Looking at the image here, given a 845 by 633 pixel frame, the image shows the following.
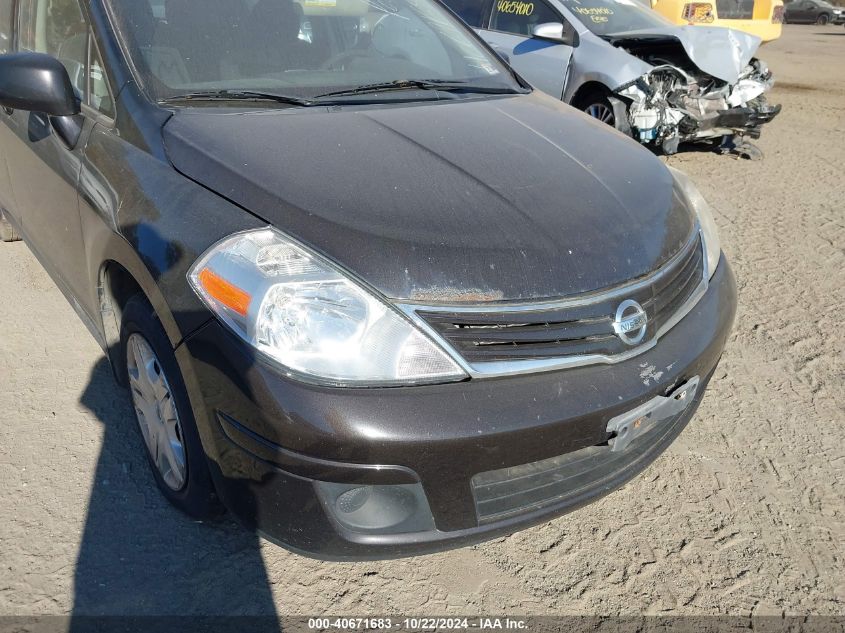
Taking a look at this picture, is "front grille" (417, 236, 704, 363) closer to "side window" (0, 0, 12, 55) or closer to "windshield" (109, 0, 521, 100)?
"windshield" (109, 0, 521, 100)

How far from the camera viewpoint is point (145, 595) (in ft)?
6.95

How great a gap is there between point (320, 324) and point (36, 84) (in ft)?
4.52

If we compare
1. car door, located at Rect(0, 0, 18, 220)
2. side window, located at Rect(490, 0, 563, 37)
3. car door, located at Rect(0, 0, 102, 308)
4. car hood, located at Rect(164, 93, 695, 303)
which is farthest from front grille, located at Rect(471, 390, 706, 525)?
side window, located at Rect(490, 0, 563, 37)

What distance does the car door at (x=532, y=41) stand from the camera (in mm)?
6664

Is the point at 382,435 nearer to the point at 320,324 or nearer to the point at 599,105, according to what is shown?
the point at 320,324

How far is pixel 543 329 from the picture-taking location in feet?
6.16

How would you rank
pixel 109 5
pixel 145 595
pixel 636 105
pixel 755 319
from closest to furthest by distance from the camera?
1. pixel 145 595
2. pixel 109 5
3. pixel 755 319
4. pixel 636 105

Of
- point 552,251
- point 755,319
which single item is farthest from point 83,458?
point 755,319

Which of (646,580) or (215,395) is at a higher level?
(215,395)

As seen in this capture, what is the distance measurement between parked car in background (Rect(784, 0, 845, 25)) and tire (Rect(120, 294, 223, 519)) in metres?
38.1

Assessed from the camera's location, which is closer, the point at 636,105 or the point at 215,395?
the point at 215,395

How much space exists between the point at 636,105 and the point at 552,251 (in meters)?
4.87

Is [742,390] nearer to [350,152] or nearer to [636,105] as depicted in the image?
[350,152]

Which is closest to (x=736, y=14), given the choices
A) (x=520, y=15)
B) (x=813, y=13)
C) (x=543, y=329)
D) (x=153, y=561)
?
(x=520, y=15)
